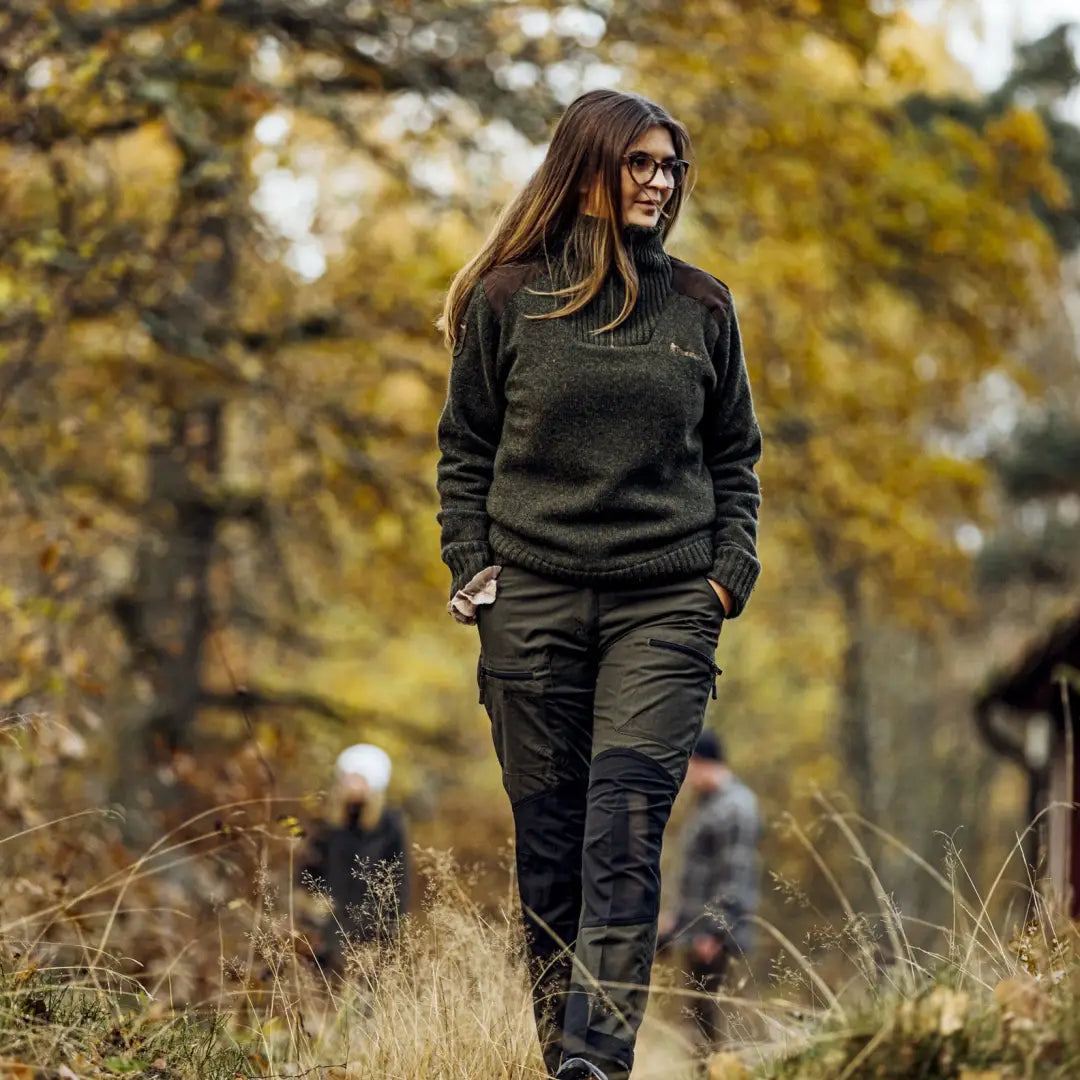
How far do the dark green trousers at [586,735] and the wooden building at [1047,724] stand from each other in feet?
31.7

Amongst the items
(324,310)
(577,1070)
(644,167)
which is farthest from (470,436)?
(324,310)

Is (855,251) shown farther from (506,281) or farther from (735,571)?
(735,571)

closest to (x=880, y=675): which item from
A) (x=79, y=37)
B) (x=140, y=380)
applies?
(x=140, y=380)

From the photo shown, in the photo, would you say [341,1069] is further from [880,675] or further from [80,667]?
[880,675]

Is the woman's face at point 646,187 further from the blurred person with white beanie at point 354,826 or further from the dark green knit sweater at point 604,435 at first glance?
the blurred person with white beanie at point 354,826

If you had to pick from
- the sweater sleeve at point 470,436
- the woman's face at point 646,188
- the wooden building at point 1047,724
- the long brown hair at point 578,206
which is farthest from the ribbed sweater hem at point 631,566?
the wooden building at point 1047,724

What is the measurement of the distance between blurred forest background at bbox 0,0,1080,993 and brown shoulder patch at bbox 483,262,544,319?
Result: 7.84 feet

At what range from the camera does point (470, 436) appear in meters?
3.66

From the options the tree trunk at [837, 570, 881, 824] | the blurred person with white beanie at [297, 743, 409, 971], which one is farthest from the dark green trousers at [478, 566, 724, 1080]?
the tree trunk at [837, 570, 881, 824]

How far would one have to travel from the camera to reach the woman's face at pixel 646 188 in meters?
3.54

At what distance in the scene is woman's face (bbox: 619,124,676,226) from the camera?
354 centimetres

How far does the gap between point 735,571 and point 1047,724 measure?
12.8 m

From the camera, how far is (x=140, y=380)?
36.7 ft

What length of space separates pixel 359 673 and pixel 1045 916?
18442mm
